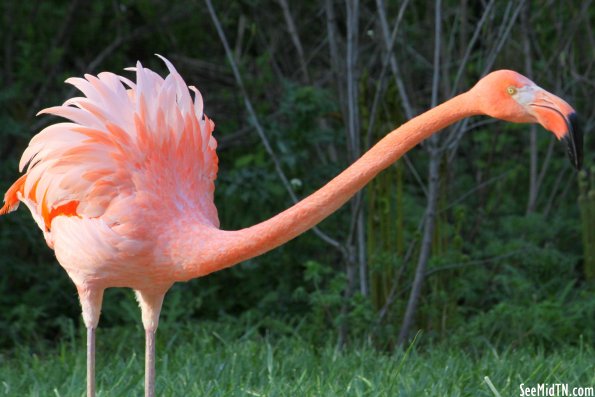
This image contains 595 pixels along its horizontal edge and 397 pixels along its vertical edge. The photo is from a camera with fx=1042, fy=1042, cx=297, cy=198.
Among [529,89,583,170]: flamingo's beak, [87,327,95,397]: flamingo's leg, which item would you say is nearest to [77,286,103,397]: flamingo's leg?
[87,327,95,397]: flamingo's leg

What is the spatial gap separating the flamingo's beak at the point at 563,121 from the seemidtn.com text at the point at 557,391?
1181mm

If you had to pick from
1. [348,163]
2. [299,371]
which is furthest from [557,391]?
[348,163]

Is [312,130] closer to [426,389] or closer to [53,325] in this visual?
[53,325]

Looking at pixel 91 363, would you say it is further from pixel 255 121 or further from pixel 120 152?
pixel 255 121

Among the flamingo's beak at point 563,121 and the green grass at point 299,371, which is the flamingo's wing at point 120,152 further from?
the flamingo's beak at point 563,121

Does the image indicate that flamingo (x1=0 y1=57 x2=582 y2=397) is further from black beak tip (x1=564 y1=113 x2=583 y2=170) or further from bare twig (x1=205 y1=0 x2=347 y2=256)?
bare twig (x1=205 y1=0 x2=347 y2=256)

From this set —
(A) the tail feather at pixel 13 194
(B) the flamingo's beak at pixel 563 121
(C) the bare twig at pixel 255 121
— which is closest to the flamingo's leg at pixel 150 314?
(A) the tail feather at pixel 13 194

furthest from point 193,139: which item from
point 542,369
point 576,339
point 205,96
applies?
point 205,96

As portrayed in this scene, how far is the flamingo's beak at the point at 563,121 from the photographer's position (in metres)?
2.89

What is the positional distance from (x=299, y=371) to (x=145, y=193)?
1.22 meters

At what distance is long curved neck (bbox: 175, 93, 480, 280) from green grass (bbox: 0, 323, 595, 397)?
712 millimetres

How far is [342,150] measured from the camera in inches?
271

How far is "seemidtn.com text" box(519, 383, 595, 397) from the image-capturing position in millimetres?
3771

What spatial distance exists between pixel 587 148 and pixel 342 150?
1.76m
